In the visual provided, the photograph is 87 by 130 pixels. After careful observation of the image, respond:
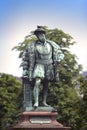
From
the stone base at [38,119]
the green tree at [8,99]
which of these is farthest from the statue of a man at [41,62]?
the green tree at [8,99]

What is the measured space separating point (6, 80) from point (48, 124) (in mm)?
27460

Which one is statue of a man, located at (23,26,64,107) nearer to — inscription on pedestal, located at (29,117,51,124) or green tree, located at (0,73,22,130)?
inscription on pedestal, located at (29,117,51,124)

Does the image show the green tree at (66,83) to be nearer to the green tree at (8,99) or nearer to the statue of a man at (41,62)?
the green tree at (8,99)

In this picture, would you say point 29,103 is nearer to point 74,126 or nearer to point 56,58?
point 56,58

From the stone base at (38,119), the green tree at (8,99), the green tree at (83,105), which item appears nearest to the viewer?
the stone base at (38,119)

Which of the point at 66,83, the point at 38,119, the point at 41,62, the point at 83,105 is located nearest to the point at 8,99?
the point at 66,83

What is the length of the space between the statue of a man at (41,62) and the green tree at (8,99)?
20.7 meters

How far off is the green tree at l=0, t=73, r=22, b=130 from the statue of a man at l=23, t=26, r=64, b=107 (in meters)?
20.7

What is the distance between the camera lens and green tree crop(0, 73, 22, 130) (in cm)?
4159

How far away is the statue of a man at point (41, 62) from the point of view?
65.2ft

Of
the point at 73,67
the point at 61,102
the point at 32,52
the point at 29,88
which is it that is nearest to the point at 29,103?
the point at 29,88

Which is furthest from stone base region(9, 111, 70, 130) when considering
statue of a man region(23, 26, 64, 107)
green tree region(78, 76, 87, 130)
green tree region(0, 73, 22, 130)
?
green tree region(0, 73, 22, 130)

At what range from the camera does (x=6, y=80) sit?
4641cm

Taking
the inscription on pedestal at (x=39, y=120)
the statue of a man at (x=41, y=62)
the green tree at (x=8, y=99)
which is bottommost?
the inscription on pedestal at (x=39, y=120)
